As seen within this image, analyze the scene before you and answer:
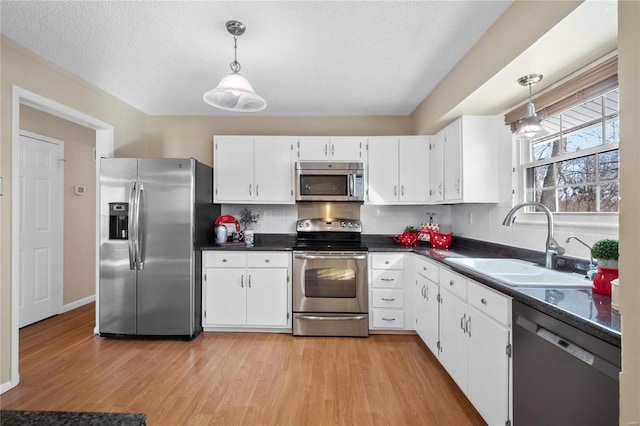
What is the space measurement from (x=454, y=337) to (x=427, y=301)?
1.93 feet

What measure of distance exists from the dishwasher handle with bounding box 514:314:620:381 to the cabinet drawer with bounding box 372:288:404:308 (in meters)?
1.80

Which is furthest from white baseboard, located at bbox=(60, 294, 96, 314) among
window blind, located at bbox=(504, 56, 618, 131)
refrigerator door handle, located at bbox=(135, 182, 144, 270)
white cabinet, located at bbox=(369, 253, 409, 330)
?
window blind, located at bbox=(504, 56, 618, 131)

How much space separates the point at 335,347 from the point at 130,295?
207 centimetres

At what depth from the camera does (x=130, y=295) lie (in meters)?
3.13

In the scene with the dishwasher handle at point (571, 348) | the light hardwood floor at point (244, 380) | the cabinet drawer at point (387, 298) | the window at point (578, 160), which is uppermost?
the window at point (578, 160)

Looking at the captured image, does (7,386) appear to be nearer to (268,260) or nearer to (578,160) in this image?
(268,260)

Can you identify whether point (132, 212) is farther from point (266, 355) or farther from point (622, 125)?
point (622, 125)

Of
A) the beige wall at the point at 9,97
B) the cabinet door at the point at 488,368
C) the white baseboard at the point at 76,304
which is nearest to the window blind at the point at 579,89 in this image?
the cabinet door at the point at 488,368

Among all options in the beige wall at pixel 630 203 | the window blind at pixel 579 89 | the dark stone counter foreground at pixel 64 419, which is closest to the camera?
the dark stone counter foreground at pixel 64 419

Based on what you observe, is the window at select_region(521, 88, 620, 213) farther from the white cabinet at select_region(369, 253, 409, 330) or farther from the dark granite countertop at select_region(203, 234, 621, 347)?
the white cabinet at select_region(369, 253, 409, 330)

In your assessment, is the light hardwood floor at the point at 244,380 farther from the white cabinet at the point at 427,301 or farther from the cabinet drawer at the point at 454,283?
the cabinet drawer at the point at 454,283

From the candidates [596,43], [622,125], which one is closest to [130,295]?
[622,125]

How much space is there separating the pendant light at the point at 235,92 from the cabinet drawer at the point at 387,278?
199cm

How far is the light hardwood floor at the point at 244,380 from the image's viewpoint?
1993 millimetres
